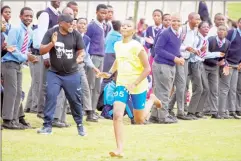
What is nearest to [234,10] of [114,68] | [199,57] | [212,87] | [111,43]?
[212,87]

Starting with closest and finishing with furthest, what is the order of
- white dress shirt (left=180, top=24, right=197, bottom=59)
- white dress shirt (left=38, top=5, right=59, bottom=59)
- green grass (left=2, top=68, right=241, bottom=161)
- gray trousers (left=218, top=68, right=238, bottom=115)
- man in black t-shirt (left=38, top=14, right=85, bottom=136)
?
1. green grass (left=2, top=68, right=241, bottom=161)
2. man in black t-shirt (left=38, top=14, right=85, bottom=136)
3. white dress shirt (left=38, top=5, right=59, bottom=59)
4. white dress shirt (left=180, top=24, right=197, bottom=59)
5. gray trousers (left=218, top=68, right=238, bottom=115)

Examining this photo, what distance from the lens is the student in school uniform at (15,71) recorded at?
1389 centimetres

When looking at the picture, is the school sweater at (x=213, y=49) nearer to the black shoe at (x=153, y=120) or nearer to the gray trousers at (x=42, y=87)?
the black shoe at (x=153, y=120)

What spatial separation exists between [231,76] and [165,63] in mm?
2847

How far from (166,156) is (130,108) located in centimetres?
497

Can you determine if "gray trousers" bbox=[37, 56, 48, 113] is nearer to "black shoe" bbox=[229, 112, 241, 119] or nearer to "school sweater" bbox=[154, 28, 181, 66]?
"school sweater" bbox=[154, 28, 181, 66]

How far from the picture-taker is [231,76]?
18.7 metres

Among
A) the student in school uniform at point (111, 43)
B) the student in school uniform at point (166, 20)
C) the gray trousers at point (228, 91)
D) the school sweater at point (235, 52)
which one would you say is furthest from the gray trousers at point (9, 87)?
the school sweater at point (235, 52)

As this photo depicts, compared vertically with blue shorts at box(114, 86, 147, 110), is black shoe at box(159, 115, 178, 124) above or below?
below

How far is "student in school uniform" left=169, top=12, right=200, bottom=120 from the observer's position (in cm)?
1725

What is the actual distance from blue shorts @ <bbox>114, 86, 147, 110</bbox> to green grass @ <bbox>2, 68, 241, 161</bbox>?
28.2 inches

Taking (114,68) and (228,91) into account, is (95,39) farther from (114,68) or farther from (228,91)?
(114,68)

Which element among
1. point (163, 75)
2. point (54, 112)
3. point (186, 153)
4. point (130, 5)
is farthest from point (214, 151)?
point (130, 5)

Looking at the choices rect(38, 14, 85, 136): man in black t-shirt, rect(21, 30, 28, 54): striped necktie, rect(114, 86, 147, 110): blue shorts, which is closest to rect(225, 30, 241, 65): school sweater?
rect(38, 14, 85, 136): man in black t-shirt
